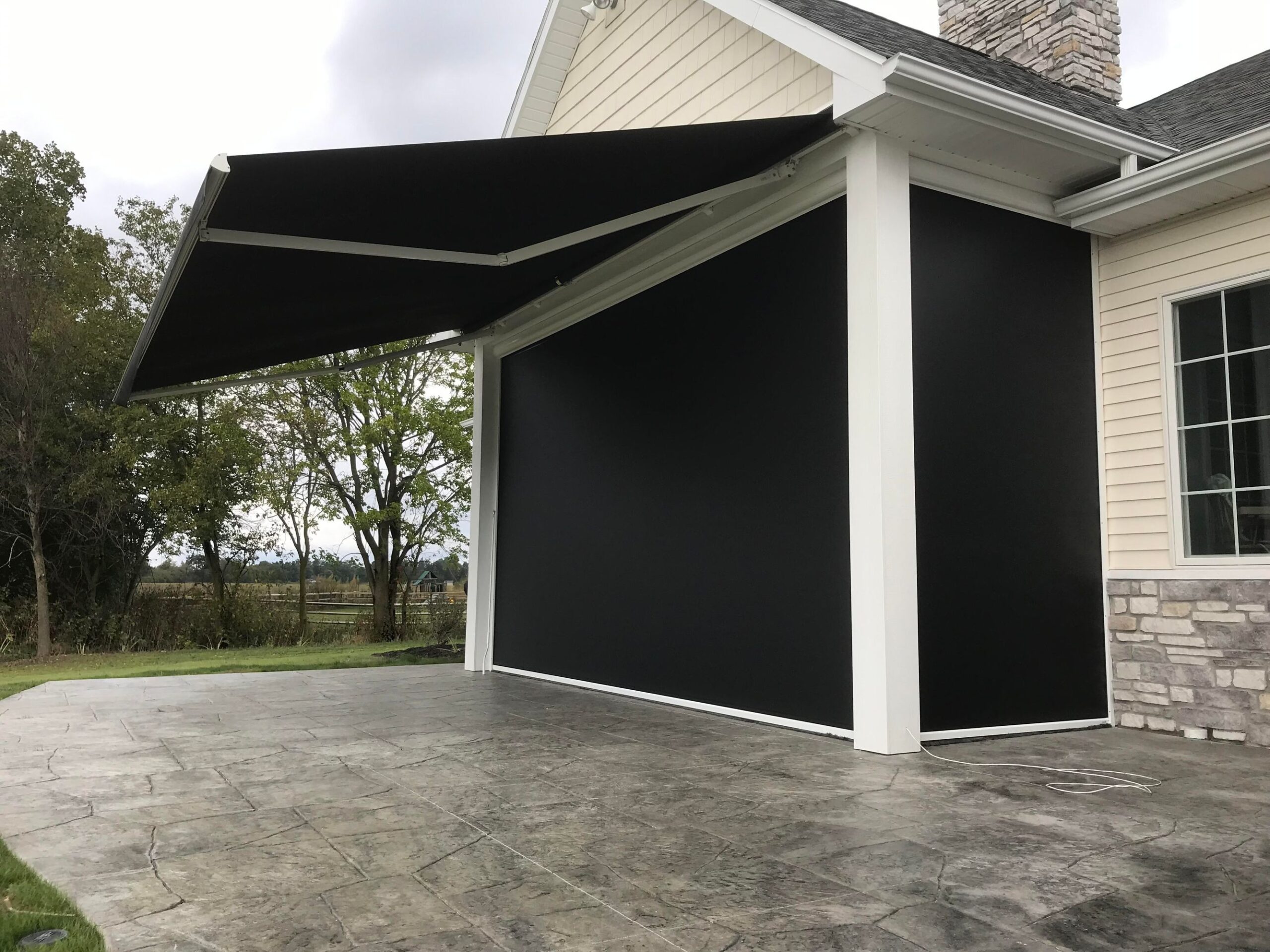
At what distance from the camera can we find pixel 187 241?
4066 millimetres

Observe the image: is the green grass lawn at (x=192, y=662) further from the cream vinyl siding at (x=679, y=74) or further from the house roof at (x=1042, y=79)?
the house roof at (x=1042, y=79)

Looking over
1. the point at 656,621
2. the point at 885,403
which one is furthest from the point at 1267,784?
the point at 656,621

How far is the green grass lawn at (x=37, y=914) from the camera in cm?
215

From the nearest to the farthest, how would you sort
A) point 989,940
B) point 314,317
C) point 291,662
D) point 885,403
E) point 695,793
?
point 989,940 → point 695,793 → point 885,403 → point 314,317 → point 291,662

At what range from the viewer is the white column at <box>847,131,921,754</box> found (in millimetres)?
4527

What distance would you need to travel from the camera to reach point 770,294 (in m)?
5.64

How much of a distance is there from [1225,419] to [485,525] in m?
6.43

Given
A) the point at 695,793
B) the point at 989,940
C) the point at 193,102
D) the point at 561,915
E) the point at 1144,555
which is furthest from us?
the point at 193,102

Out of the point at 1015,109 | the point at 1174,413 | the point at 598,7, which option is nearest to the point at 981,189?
the point at 1015,109

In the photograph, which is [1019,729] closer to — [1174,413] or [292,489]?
[1174,413]

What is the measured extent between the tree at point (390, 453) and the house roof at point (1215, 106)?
1191cm

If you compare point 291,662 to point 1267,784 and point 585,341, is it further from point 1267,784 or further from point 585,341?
point 1267,784

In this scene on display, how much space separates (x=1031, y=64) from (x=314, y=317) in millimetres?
6252

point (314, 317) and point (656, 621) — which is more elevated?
point (314, 317)
